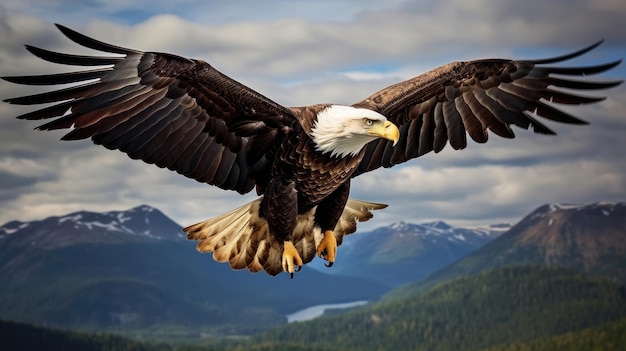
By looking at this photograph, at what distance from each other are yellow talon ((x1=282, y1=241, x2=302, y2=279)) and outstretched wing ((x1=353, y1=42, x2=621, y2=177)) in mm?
2003

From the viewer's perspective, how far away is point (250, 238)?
29.9 ft

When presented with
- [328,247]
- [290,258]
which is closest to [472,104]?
[328,247]

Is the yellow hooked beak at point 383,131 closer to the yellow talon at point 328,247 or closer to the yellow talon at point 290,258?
the yellow talon at point 290,258

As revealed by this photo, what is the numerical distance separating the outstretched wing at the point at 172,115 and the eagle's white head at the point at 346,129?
0.45 metres

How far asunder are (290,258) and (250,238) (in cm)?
101

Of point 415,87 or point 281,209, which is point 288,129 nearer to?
point 281,209

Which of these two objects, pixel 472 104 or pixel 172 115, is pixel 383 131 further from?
pixel 472 104

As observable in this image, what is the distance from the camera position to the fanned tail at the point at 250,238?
881cm

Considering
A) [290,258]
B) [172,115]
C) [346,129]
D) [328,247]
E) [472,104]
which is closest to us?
[346,129]

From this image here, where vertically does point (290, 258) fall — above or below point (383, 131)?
below

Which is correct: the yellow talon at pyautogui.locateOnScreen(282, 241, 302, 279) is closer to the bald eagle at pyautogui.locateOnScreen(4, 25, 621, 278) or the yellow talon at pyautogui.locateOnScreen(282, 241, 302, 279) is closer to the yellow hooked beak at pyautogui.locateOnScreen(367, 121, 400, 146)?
the bald eagle at pyautogui.locateOnScreen(4, 25, 621, 278)

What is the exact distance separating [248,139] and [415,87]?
2307 mm

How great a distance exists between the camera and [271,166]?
862 cm

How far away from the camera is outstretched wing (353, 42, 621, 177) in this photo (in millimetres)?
10211
